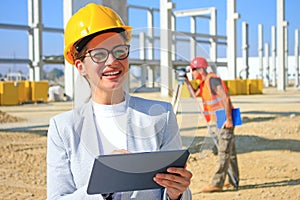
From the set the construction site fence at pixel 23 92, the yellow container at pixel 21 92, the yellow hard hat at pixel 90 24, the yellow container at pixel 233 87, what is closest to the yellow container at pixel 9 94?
the construction site fence at pixel 23 92

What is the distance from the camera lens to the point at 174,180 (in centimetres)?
152

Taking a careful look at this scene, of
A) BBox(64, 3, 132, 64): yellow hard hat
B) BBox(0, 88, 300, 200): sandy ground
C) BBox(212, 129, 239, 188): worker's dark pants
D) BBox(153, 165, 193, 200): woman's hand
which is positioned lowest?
BBox(0, 88, 300, 200): sandy ground

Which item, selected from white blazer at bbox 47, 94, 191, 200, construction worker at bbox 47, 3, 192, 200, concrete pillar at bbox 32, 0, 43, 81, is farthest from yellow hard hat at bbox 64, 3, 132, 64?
concrete pillar at bbox 32, 0, 43, 81

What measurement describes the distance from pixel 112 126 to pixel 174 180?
0.27 m

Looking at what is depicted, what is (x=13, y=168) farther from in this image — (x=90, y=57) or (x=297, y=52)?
(x=297, y=52)

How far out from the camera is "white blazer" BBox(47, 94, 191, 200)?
158 centimetres

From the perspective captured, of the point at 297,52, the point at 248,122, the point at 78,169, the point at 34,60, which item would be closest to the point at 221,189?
the point at 78,169

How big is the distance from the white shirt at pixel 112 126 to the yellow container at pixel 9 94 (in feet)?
78.4

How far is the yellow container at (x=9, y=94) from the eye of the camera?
80.9 ft

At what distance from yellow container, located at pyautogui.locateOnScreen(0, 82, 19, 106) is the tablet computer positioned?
2402 centimetres

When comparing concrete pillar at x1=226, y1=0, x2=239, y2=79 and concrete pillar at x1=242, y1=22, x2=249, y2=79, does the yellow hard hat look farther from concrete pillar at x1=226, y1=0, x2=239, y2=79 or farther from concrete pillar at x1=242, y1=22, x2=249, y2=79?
concrete pillar at x1=242, y1=22, x2=249, y2=79

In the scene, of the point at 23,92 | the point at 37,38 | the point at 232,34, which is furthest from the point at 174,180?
the point at 232,34

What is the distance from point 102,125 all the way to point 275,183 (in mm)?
A: 5917

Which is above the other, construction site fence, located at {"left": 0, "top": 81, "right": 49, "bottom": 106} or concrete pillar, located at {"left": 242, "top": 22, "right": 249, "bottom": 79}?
concrete pillar, located at {"left": 242, "top": 22, "right": 249, "bottom": 79}
